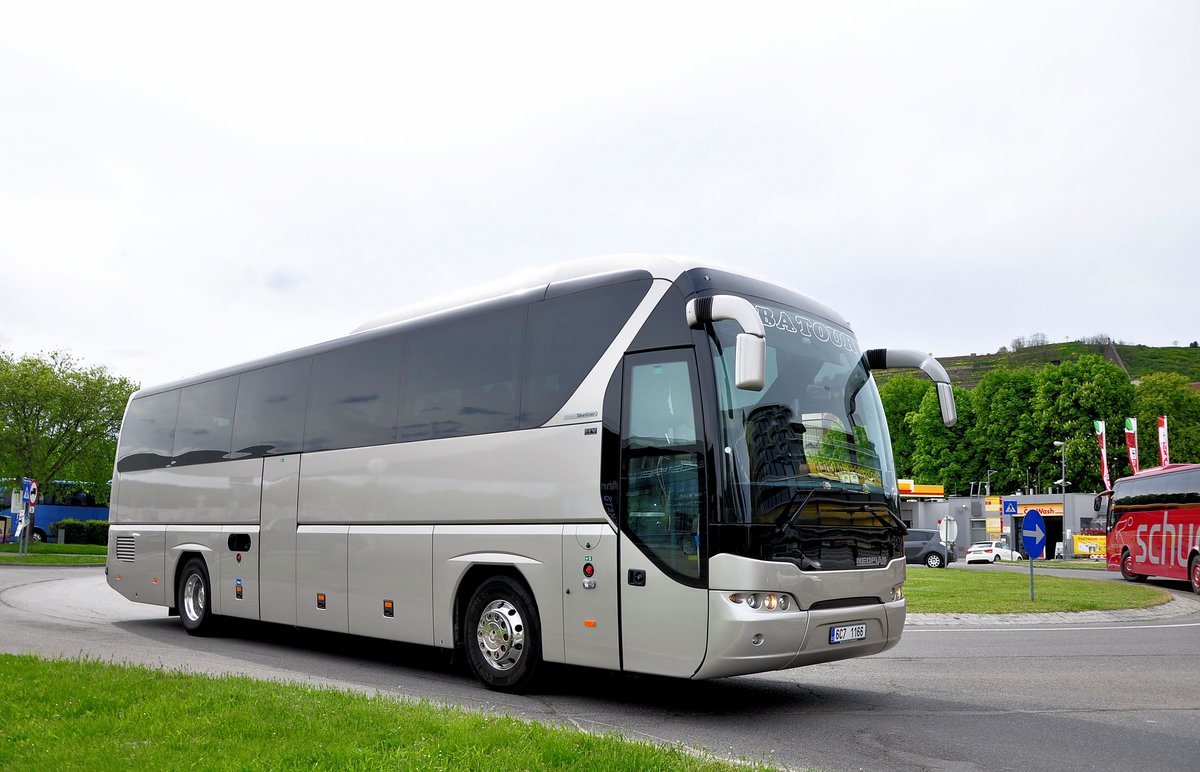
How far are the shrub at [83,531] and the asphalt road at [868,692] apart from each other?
40013mm

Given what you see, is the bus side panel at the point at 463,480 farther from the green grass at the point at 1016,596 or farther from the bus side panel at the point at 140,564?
the green grass at the point at 1016,596

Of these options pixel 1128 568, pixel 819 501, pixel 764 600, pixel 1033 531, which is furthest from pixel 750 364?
pixel 1128 568

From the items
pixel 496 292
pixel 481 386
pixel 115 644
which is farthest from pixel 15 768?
pixel 115 644

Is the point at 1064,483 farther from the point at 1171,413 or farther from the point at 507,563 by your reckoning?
the point at 507,563

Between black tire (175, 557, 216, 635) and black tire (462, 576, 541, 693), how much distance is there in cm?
614

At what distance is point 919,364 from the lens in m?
9.78

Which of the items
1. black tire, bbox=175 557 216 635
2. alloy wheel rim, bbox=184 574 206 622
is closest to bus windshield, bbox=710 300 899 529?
black tire, bbox=175 557 216 635

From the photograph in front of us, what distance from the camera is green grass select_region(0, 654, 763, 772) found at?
5488 millimetres

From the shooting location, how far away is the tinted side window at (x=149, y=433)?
15.3 metres

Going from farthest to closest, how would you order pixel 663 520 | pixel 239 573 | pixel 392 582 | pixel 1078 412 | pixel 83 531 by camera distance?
1. pixel 1078 412
2. pixel 83 531
3. pixel 239 573
4. pixel 392 582
5. pixel 663 520

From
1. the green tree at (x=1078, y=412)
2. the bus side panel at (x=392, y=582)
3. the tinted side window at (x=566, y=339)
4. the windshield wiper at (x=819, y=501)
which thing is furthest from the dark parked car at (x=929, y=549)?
the tinted side window at (x=566, y=339)

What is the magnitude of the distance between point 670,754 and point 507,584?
365 centimetres

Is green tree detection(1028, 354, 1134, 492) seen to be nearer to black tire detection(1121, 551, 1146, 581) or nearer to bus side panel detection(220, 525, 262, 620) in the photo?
black tire detection(1121, 551, 1146, 581)

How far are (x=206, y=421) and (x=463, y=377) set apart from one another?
6234 mm
